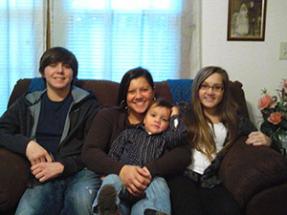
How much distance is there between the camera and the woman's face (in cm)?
185

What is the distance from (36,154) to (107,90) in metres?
0.67

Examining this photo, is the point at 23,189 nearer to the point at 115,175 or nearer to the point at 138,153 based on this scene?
the point at 115,175

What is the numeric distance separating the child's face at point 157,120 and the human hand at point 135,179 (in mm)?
260

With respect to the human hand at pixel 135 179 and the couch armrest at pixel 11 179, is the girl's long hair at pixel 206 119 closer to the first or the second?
the human hand at pixel 135 179

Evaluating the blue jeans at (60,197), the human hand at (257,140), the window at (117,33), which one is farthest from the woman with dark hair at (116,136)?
the window at (117,33)

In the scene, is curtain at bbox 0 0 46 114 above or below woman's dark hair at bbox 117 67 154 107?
above

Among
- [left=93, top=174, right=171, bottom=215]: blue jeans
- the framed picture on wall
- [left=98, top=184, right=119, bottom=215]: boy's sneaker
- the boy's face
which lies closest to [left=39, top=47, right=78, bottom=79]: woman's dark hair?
the boy's face

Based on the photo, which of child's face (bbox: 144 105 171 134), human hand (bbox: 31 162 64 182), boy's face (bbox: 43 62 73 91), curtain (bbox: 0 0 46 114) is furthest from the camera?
curtain (bbox: 0 0 46 114)

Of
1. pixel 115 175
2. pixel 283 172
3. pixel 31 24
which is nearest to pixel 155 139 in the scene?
pixel 115 175

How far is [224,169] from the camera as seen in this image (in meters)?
1.83

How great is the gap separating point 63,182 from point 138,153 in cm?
41

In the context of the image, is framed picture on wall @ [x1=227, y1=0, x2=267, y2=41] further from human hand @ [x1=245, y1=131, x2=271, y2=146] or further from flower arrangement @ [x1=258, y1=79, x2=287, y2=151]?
human hand @ [x1=245, y1=131, x2=271, y2=146]

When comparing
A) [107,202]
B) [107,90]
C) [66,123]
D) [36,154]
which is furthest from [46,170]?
[107,90]

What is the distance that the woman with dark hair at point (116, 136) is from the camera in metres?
1.57
